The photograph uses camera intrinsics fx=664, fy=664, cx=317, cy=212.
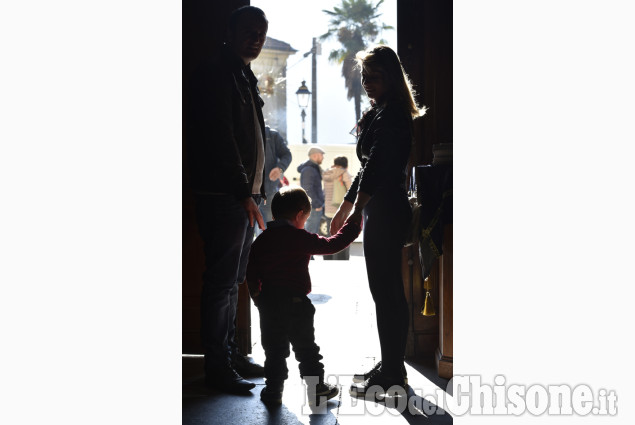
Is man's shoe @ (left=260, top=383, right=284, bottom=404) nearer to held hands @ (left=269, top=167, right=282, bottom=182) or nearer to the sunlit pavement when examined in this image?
the sunlit pavement

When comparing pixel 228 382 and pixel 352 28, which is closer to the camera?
pixel 228 382

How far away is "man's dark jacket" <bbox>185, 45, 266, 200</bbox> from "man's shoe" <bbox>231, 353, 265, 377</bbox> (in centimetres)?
100

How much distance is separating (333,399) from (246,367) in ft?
2.06

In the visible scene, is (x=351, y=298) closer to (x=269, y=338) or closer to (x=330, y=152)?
(x=269, y=338)

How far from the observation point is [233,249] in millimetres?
3277

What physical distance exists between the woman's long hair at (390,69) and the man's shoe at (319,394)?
1.37 meters

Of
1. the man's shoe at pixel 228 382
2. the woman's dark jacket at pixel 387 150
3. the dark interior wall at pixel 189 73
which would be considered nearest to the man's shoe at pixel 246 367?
the man's shoe at pixel 228 382

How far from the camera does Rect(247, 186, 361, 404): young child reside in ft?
9.86

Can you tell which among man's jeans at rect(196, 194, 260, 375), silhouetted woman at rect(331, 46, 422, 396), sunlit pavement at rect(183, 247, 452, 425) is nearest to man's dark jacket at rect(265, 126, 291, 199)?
sunlit pavement at rect(183, 247, 452, 425)

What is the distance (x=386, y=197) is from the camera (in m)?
3.10

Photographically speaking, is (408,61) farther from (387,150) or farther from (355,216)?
(355,216)

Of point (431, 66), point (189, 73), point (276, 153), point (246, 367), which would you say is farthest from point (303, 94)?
point (246, 367)
